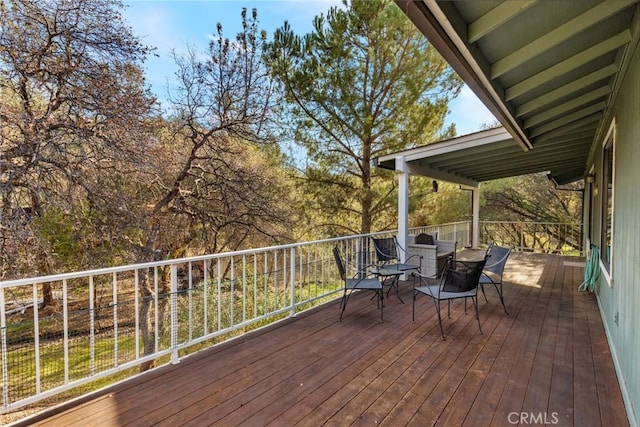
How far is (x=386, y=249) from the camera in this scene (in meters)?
5.32

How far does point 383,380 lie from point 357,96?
24.1 ft

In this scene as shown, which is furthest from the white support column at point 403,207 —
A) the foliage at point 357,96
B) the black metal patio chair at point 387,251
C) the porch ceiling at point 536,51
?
the foliage at point 357,96

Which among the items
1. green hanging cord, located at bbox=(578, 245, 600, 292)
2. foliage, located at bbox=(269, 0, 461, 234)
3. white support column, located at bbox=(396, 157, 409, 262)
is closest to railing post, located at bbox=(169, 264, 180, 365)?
white support column, located at bbox=(396, 157, 409, 262)

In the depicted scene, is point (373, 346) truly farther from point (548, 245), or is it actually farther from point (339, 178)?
point (548, 245)

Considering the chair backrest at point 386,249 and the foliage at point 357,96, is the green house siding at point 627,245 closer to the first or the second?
the chair backrest at point 386,249

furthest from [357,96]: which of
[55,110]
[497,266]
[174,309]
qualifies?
[174,309]

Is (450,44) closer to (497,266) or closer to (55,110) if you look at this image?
(497,266)

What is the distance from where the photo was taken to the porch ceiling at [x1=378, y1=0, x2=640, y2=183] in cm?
184

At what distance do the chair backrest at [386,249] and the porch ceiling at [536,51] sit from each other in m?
2.32

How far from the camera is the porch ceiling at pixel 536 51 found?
1.84m

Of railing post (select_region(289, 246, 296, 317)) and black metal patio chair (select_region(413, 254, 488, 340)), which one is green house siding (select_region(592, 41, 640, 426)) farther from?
railing post (select_region(289, 246, 296, 317))

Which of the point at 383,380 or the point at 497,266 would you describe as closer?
the point at 383,380

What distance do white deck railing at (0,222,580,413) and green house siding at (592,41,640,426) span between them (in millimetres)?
2836

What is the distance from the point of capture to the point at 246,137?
26.7ft
